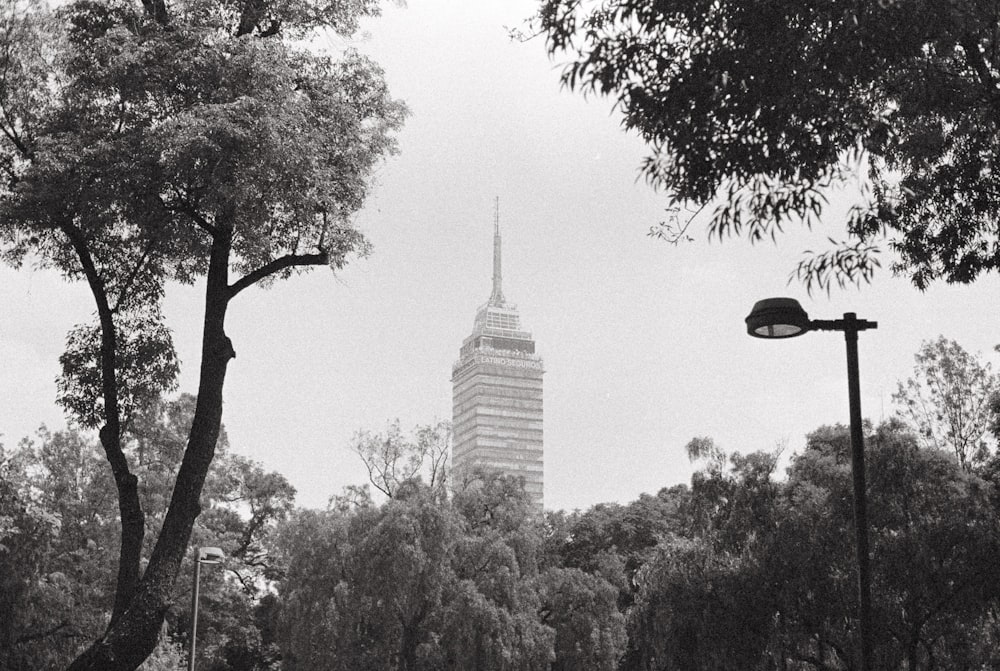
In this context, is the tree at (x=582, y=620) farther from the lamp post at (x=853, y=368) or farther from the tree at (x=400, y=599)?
the lamp post at (x=853, y=368)

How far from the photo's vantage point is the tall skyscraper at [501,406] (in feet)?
624

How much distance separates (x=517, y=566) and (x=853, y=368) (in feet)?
89.1

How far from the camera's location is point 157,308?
44.6 ft

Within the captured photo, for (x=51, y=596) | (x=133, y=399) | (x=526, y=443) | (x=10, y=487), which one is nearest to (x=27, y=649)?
(x=51, y=596)

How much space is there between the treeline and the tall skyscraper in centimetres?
14312

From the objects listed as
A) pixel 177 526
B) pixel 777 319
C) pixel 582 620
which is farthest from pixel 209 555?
pixel 777 319

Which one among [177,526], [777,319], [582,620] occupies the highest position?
[777,319]

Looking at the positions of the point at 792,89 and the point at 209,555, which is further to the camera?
the point at 209,555

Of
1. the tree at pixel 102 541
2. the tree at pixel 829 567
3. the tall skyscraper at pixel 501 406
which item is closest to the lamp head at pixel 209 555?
the tree at pixel 102 541

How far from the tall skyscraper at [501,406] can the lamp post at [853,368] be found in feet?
586

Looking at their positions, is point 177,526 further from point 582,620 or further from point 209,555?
point 582,620

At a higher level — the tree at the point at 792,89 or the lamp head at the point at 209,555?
the tree at the point at 792,89

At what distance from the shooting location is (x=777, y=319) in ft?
25.9

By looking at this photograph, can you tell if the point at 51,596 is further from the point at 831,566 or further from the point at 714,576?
the point at 831,566
